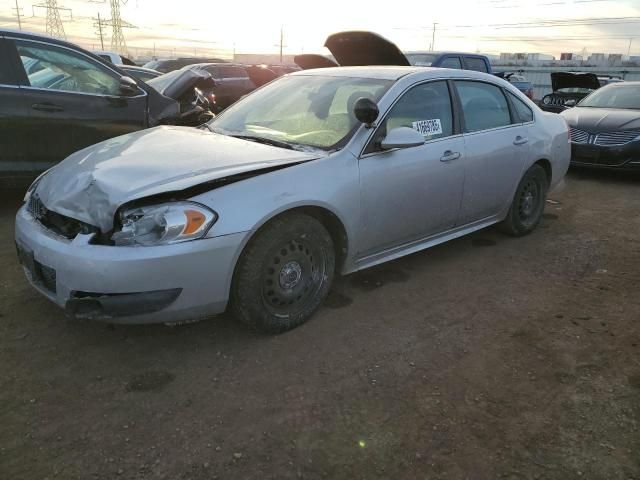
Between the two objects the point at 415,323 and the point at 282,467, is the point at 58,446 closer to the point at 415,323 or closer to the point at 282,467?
the point at 282,467

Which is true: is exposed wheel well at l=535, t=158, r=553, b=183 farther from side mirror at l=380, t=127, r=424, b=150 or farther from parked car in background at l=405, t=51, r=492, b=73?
parked car in background at l=405, t=51, r=492, b=73

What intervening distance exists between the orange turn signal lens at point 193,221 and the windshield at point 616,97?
8.20 meters

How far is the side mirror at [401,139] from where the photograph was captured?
11.1 ft

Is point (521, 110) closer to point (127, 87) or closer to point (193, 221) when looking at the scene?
point (193, 221)

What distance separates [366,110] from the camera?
10.8 feet

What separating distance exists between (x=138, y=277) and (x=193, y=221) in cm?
38

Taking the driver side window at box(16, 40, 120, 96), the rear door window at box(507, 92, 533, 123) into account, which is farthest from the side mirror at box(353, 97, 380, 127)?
the driver side window at box(16, 40, 120, 96)

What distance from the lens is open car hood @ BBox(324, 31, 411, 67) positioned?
6332 mm

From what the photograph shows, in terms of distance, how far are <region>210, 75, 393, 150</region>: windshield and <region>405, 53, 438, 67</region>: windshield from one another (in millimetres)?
6649

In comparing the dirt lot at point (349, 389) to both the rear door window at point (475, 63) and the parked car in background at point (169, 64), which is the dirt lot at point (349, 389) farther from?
the parked car in background at point (169, 64)

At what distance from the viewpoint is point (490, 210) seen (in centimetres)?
458

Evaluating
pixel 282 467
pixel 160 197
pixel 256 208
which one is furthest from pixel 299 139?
pixel 282 467

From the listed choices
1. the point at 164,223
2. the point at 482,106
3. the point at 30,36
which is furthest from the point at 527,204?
the point at 30,36

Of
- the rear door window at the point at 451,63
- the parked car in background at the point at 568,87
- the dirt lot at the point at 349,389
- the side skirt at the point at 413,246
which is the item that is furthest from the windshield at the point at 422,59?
the dirt lot at the point at 349,389
